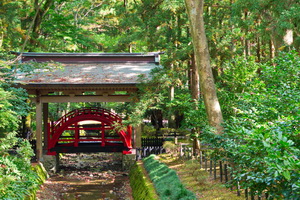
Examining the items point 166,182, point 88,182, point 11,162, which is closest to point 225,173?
point 166,182

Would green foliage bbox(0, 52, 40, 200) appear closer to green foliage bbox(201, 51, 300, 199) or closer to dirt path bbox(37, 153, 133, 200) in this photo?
dirt path bbox(37, 153, 133, 200)

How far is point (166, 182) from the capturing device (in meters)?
10.0

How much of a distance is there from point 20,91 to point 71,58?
6167mm

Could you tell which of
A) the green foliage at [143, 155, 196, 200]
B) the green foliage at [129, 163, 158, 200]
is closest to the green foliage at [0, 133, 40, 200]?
the green foliage at [129, 163, 158, 200]

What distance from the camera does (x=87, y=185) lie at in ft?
46.8

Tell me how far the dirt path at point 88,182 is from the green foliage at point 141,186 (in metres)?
0.35

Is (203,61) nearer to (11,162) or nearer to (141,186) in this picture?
(141,186)

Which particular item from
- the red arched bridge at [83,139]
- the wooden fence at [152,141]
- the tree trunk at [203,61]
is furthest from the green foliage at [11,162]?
the wooden fence at [152,141]

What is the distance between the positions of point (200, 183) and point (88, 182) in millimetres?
6888

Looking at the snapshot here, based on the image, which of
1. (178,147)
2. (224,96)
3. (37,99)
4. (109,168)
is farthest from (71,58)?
(224,96)

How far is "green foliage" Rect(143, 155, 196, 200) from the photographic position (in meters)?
8.33

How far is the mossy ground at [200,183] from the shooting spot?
7782mm

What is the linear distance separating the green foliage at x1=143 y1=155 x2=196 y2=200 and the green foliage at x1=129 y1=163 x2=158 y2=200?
0.17 m

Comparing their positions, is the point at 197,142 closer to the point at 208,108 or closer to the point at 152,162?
the point at 152,162
